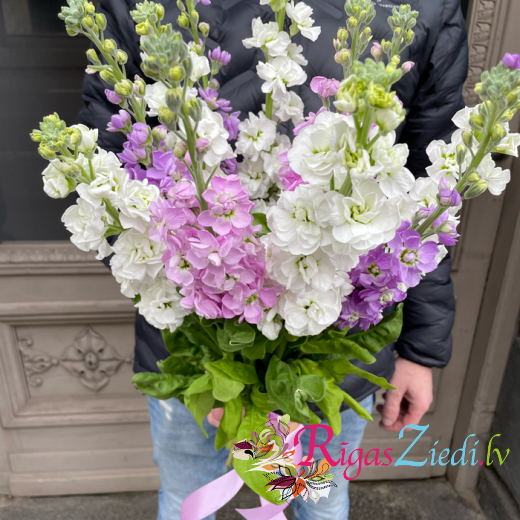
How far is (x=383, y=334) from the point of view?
1.98 feet

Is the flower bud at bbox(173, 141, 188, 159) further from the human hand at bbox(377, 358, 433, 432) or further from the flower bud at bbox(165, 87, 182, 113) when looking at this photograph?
the human hand at bbox(377, 358, 433, 432)

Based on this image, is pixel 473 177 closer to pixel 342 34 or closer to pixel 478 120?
pixel 478 120

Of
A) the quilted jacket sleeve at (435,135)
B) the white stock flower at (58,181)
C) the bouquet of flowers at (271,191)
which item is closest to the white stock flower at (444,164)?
the bouquet of flowers at (271,191)

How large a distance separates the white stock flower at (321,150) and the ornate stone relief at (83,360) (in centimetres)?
131

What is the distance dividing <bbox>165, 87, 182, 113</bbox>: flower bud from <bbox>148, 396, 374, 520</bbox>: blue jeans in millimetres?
770

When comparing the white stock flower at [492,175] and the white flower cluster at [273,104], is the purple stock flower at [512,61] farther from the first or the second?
the white flower cluster at [273,104]

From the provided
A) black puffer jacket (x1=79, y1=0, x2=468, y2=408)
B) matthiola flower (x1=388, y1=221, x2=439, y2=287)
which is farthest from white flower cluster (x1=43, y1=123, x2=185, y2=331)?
black puffer jacket (x1=79, y1=0, x2=468, y2=408)

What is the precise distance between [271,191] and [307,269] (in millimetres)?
182

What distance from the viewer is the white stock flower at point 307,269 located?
0.40 meters

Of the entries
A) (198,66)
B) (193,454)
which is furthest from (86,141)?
(193,454)

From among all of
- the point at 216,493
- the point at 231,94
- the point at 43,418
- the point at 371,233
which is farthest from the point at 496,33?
the point at 43,418

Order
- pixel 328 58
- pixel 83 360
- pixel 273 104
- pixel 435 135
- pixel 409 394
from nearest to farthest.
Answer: pixel 273 104
pixel 328 58
pixel 435 135
pixel 409 394
pixel 83 360

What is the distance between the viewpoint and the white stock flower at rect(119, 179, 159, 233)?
405mm

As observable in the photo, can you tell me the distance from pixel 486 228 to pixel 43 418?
5.15ft
